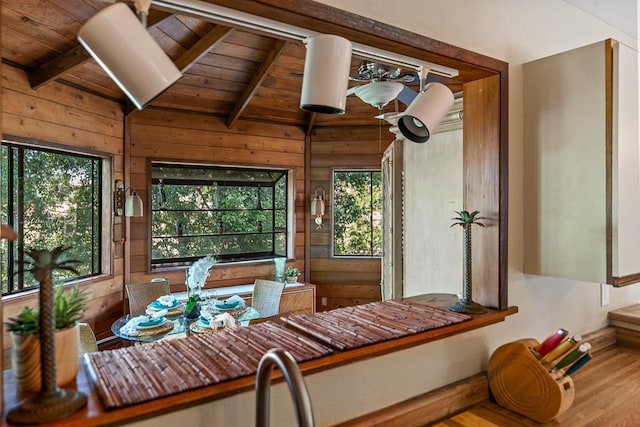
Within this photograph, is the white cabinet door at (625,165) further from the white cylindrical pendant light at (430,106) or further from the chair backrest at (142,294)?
the chair backrest at (142,294)

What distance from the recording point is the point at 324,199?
4.99 meters

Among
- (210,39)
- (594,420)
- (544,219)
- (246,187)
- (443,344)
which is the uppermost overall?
(210,39)

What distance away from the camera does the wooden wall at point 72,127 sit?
2832 millimetres

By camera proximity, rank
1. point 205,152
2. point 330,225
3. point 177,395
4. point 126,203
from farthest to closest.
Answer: point 330,225 < point 205,152 < point 126,203 < point 177,395

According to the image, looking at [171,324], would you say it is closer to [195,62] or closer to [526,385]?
[195,62]

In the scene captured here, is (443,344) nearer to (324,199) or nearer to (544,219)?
(544,219)

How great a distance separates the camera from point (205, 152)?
4336mm

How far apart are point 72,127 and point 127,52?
10.4 ft

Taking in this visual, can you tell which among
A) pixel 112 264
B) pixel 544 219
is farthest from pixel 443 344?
pixel 112 264

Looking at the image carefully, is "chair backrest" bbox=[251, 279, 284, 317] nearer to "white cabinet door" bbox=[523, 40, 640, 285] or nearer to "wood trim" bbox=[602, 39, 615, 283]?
"white cabinet door" bbox=[523, 40, 640, 285]

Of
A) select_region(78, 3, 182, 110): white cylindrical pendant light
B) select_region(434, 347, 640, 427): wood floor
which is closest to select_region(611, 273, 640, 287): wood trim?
select_region(434, 347, 640, 427): wood floor

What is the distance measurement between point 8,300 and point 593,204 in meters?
3.48

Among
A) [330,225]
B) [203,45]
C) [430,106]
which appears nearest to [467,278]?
[430,106]

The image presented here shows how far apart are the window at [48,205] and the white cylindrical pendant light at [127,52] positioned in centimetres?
247
